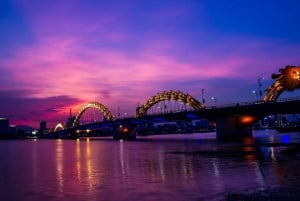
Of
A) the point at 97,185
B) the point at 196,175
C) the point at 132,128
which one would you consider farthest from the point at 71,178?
the point at 132,128

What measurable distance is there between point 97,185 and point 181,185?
6561 mm

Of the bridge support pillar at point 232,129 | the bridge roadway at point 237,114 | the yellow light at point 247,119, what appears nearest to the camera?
the bridge roadway at point 237,114

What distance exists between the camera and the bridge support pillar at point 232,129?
129250 mm

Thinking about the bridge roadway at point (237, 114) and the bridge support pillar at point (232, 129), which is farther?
the bridge support pillar at point (232, 129)

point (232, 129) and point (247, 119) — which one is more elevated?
point (247, 119)

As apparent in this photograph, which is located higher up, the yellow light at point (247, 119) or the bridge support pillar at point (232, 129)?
the yellow light at point (247, 119)

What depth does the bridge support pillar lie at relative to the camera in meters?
129

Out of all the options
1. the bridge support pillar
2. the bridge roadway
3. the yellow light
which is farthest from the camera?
the bridge support pillar

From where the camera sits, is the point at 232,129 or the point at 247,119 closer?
the point at 247,119

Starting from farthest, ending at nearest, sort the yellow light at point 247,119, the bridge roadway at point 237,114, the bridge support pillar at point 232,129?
the bridge support pillar at point 232,129 → the yellow light at point 247,119 → the bridge roadway at point 237,114

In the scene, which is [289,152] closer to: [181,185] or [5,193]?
[181,185]

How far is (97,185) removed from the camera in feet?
113

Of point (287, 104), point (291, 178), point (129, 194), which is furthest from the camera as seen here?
point (287, 104)

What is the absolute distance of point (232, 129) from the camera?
13000 centimetres
